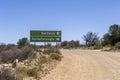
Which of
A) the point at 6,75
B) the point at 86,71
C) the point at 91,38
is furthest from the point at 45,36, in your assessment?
the point at 91,38

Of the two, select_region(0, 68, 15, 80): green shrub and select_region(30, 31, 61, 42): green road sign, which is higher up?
select_region(30, 31, 61, 42): green road sign

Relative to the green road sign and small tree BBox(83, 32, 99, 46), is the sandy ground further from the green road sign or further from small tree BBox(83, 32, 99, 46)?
small tree BBox(83, 32, 99, 46)

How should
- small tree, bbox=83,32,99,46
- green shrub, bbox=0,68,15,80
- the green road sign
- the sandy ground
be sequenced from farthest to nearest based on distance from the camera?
small tree, bbox=83,32,99,46 < the green road sign < the sandy ground < green shrub, bbox=0,68,15,80

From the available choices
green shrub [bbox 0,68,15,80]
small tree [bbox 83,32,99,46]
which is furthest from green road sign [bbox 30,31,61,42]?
small tree [bbox 83,32,99,46]

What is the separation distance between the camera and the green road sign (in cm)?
4675

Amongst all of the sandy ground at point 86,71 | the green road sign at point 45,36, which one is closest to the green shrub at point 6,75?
the sandy ground at point 86,71

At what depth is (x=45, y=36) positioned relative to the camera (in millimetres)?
46875

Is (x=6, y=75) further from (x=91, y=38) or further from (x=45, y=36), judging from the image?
(x=91, y=38)

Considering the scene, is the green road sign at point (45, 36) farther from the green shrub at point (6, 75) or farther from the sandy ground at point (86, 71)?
the green shrub at point (6, 75)

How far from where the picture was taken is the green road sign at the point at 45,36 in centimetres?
4675

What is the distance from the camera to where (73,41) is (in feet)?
446

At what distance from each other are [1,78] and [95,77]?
6051mm

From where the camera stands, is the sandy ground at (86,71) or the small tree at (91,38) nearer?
the sandy ground at (86,71)

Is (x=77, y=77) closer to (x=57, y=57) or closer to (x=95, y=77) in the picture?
(x=95, y=77)
